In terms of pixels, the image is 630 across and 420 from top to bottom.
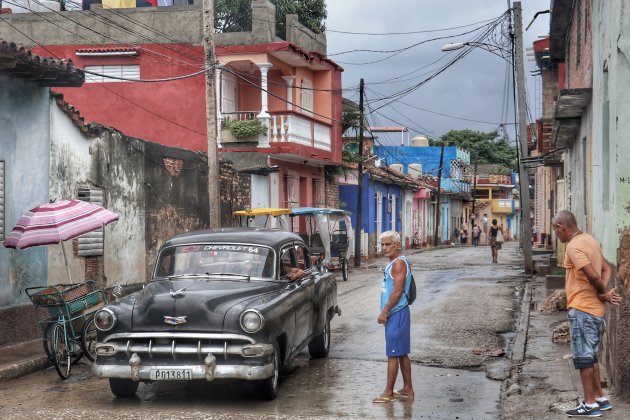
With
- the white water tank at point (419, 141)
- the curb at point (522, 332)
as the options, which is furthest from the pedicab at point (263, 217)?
the white water tank at point (419, 141)

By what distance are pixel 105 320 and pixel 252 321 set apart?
1444mm

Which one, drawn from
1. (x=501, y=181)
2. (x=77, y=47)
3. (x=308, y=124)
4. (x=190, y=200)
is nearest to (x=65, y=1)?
(x=77, y=47)

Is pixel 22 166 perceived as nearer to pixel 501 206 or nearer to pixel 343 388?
pixel 343 388

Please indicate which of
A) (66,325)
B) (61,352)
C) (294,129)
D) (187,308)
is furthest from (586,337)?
(294,129)

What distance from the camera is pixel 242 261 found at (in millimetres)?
9672

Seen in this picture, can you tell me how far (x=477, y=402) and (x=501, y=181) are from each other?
73.0 meters

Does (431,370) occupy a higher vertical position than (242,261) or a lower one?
lower

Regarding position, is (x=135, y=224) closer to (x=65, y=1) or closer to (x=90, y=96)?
(x=90, y=96)

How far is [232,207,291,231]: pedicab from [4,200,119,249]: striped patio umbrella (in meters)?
10.6

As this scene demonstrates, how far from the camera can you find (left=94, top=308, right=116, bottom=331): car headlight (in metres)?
8.53

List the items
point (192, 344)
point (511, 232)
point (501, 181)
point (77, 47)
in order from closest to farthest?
point (192, 344)
point (77, 47)
point (501, 181)
point (511, 232)

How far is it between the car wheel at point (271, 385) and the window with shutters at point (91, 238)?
24.5ft

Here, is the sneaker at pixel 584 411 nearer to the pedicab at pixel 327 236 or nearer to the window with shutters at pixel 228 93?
the pedicab at pixel 327 236

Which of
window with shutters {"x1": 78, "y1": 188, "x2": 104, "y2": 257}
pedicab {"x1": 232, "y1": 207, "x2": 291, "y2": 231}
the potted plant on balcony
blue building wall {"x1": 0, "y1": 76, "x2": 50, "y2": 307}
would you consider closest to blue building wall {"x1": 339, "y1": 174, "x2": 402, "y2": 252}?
the potted plant on balcony
